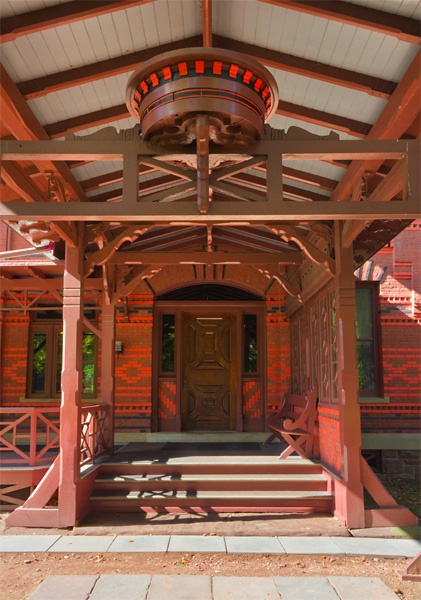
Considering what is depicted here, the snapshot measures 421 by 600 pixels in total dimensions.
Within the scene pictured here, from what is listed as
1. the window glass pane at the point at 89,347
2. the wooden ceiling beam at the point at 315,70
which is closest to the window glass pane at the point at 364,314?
the window glass pane at the point at 89,347

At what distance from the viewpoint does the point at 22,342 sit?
11250 mm

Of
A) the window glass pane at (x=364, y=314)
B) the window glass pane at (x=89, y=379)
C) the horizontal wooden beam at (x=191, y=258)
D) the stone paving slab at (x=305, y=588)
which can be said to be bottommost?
the stone paving slab at (x=305, y=588)

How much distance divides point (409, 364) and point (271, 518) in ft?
14.4

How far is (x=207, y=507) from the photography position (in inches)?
274

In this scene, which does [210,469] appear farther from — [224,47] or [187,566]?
[224,47]

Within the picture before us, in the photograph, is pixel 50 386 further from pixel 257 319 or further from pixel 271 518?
pixel 271 518

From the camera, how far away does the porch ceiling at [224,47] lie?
4301 mm

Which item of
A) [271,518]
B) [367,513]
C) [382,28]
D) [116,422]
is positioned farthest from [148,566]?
[116,422]

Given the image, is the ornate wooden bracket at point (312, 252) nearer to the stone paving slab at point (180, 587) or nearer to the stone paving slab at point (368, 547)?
the stone paving slab at point (368, 547)

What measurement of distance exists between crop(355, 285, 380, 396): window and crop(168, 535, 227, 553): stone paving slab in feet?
15.9

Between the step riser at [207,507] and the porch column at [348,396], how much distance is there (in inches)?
13.3

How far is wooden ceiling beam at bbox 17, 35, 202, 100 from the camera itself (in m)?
5.00

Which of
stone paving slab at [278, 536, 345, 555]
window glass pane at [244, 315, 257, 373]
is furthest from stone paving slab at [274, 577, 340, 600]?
window glass pane at [244, 315, 257, 373]

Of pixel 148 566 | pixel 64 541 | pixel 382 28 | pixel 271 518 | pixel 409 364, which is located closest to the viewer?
pixel 382 28
